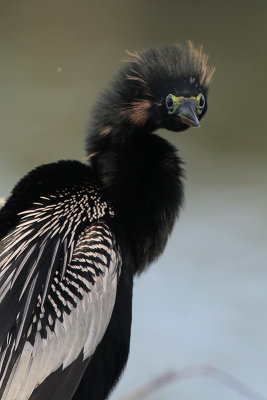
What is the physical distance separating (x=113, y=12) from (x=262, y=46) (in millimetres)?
1200

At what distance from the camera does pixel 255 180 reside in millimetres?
7363

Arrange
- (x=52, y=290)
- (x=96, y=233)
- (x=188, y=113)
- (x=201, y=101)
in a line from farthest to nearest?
(x=201, y=101) < (x=188, y=113) < (x=96, y=233) < (x=52, y=290)

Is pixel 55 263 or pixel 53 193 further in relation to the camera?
pixel 53 193

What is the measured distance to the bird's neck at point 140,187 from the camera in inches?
130

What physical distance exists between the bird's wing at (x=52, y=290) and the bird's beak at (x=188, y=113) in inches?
16.7

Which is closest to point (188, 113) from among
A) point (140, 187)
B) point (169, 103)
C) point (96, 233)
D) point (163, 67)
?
point (169, 103)

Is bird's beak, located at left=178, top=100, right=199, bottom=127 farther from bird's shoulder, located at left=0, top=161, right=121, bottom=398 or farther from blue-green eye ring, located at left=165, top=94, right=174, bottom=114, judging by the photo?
bird's shoulder, located at left=0, top=161, right=121, bottom=398

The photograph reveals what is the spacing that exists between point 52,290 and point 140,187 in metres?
0.53

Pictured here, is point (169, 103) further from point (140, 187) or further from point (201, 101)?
point (140, 187)

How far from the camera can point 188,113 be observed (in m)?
3.28

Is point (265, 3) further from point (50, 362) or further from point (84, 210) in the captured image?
point (50, 362)

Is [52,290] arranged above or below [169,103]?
below

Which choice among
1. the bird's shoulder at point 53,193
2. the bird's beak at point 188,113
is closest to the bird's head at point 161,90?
the bird's beak at point 188,113

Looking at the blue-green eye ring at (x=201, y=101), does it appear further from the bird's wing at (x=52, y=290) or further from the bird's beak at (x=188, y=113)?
the bird's wing at (x=52, y=290)
